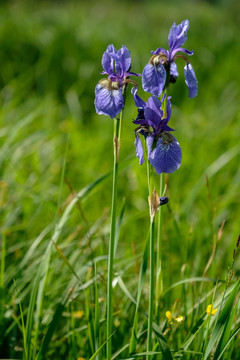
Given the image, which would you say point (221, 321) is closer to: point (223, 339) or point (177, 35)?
point (223, 339)

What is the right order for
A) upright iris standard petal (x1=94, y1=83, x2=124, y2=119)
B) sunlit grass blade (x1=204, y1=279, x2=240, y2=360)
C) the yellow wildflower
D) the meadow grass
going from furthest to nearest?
the meadow grass, the yellow wildflower, sunlit grass blade (x1=204, y1=279, x2=240, y2=360), upright iris standard petal (x1=94, y1=83, x2=124, y2=119)

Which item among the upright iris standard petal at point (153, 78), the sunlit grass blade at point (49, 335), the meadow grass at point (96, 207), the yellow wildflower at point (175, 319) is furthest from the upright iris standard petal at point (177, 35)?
the sunlit grass blade at point (49, 335)

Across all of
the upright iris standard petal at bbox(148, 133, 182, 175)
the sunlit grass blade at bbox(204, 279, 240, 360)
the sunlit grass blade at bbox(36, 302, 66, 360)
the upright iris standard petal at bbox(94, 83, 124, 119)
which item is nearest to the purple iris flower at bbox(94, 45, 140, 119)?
the upright iris standard petal at bbox(94, 83, 124, 119)

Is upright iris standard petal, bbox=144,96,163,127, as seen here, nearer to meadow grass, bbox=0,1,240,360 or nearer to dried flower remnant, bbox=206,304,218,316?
meadow grass, bbox=0,1,240,360

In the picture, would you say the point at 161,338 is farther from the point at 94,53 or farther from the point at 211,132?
the point at 94,53

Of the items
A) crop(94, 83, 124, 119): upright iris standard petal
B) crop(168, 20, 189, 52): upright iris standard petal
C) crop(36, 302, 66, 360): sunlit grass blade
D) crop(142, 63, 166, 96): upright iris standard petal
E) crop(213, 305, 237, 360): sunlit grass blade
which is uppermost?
crop(168, 20, 189, 52): upright iris standard petal

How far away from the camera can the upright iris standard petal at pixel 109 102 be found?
4.00 ft

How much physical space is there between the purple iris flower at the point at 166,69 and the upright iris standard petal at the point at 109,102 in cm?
9

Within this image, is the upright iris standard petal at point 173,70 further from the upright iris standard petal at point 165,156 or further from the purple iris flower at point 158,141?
the upright iris standard petal at point 165,156

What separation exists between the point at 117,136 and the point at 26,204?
159 centimetres

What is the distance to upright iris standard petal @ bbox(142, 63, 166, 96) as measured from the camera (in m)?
1.27

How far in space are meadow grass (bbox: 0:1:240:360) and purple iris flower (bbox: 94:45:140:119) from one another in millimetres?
487

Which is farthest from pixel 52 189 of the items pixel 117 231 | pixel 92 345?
pixel 92 345

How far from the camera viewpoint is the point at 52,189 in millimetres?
2930
